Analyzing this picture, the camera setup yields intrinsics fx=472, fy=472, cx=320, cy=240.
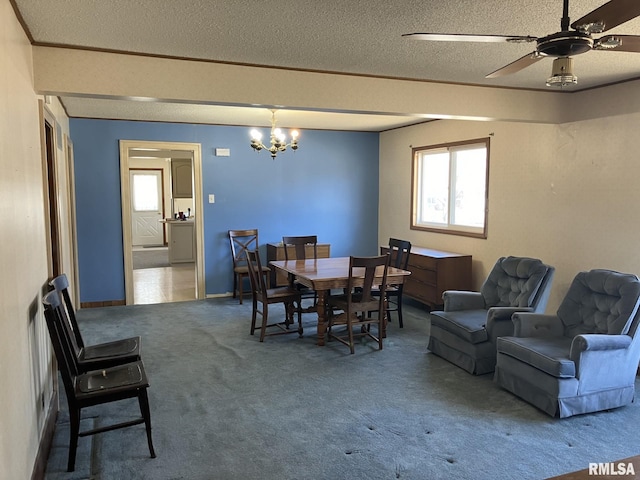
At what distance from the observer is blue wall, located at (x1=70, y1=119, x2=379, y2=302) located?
20.0 feet

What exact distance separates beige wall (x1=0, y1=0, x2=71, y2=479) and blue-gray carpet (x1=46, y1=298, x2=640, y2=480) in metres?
0.49

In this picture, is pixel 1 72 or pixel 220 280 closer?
pixel 1 72

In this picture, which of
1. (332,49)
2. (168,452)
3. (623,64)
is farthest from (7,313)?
(623,64)

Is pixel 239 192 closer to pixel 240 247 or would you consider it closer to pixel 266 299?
pixel 240 247

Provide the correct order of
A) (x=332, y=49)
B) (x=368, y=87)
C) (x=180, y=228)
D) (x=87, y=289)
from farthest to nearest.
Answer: (x=180, y=228)
(x=87, y=289)
(x=368, y=87)
(x=332, y=49)

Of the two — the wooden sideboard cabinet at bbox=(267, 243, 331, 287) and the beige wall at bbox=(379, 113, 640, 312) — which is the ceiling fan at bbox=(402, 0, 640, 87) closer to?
the beige wall at bbox=(379, 113, 640, 312)

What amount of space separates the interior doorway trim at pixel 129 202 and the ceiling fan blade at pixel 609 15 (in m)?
5.45

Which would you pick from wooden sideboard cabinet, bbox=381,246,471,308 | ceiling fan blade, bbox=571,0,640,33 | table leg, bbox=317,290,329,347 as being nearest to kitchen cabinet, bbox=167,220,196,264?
wooden sideboard cabinet, bbox=381,246,471,308

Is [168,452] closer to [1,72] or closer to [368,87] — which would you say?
[1,72]

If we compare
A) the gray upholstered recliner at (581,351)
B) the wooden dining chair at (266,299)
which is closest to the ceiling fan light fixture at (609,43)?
the gray upholstered recliner at (581,351)

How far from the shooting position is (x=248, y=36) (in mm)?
2826

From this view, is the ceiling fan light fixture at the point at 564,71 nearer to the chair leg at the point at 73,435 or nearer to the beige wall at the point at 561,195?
the beige wall at the point at 561,195

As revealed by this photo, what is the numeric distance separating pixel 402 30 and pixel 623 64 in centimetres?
183

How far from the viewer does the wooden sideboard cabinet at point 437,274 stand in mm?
5504
